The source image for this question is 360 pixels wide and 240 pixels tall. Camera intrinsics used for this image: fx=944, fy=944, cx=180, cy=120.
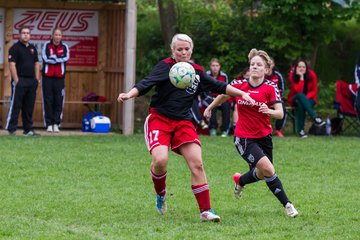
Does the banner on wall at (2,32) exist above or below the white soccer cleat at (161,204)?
above

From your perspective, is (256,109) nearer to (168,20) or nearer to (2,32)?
(2,32)

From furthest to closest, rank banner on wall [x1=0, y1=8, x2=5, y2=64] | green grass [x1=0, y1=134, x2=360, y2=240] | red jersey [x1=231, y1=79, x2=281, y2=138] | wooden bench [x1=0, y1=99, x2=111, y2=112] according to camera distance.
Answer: banner on wall [x1=0, y1=8, x2=5, y2=64], wooden bench [x1=0, y1=99, x2=111, y2=112], red jersey [x1=231, y1=79, x2=281, y2=138], green grass [x1=0, y1=134, x2=360, y2=240]

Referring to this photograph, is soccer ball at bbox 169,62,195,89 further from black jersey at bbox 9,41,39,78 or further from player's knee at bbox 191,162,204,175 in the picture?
black jersey at bbox 9,41,39,78

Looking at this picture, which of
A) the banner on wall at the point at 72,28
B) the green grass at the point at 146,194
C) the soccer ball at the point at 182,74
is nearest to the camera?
the green grass at the point at 146,194

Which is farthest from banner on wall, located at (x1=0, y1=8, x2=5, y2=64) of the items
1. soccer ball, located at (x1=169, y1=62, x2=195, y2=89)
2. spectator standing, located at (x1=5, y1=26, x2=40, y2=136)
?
soccer ball, located at (x1=169, y1=62, x2=195, y2=89)

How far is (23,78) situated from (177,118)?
9056 millimetres

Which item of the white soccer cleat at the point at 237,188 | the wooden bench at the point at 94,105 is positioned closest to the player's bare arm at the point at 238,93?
the white soccer cleat at the point at 237,188

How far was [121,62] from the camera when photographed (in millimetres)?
20203

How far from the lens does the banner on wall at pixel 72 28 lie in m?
20.0

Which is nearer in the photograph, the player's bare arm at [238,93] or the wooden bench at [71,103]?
the player's bare arm at [238,93]

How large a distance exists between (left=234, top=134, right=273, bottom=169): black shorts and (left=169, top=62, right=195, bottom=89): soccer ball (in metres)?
1.13

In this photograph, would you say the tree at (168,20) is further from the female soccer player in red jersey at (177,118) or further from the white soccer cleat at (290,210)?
the white soccer cleat at (290,210)

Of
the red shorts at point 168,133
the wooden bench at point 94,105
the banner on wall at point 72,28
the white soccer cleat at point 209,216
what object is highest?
the banner on wall at point 72,28

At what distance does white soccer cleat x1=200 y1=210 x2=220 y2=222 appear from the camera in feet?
28.8
